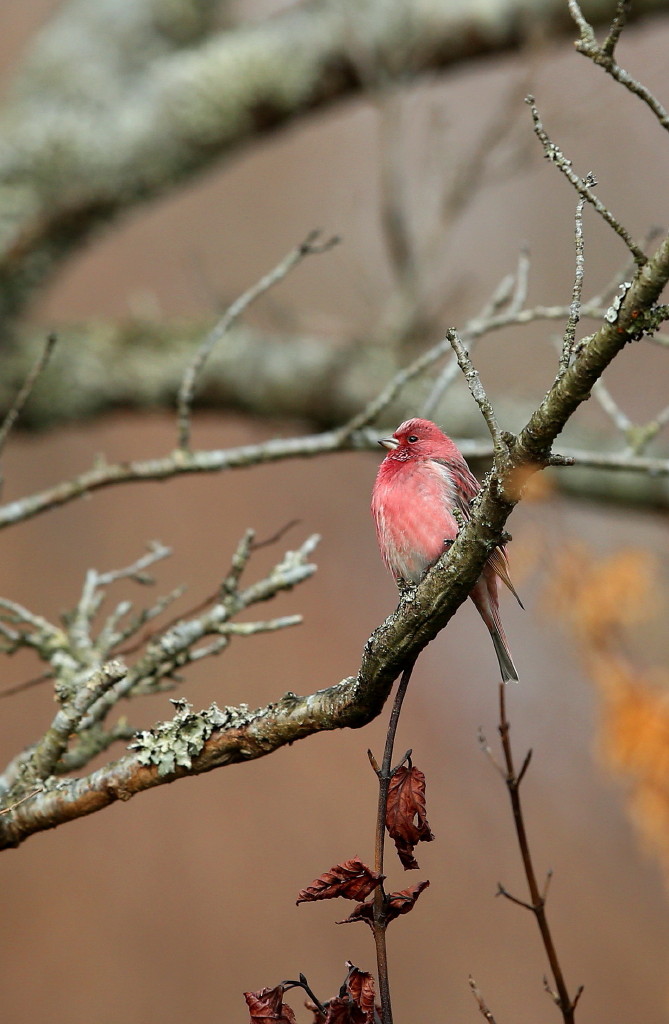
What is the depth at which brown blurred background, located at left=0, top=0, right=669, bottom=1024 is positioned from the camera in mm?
4324

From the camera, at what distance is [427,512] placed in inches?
87.9

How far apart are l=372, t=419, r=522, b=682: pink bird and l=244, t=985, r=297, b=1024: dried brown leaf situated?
933mm

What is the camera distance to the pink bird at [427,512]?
7.29 feet

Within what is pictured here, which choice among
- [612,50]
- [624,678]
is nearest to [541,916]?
[612,50]

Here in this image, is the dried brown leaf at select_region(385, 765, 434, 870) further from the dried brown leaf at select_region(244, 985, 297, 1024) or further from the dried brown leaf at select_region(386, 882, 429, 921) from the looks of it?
the dried brown leaf at select_region(244, 985, 297, 1024)

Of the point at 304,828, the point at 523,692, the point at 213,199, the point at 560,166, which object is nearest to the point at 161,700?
the point at 304,828

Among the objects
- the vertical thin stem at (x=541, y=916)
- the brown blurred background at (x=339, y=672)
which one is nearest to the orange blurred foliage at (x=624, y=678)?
the brown blurred background at (x=339, y=672)

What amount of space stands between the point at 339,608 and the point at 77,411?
5.60ft

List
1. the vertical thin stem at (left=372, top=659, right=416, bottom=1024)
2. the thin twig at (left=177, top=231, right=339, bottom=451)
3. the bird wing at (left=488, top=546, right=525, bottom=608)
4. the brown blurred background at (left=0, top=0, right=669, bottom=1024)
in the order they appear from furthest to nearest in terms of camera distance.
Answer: the brown blurred background at (left=0, top=0, right=669, bottom=1024) < the thin twig at (left=177, top=231, right=339, bottom=451) < the bird wing at (left=488, top=546, right=525, bottom=608) < the vertical thin stem at (left=372, top=659, right=416, bottom=1024)

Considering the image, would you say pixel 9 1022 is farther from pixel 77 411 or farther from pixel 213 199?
pixel 213 199

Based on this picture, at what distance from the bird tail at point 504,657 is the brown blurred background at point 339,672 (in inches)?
62.7

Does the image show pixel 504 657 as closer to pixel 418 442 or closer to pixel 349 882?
pixel 418 442

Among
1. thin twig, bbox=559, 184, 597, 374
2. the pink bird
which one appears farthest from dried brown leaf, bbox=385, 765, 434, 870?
the pink bird

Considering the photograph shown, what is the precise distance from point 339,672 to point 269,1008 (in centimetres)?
393
